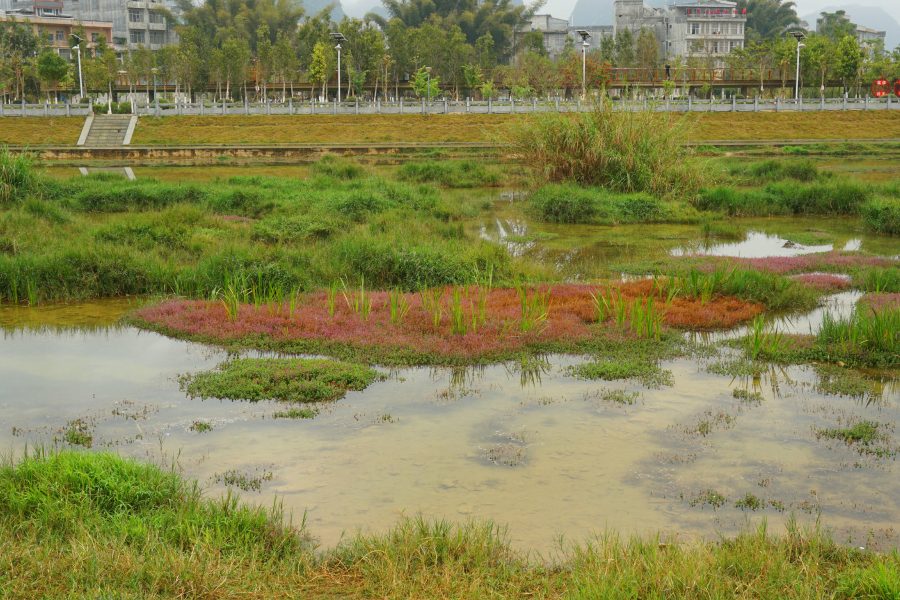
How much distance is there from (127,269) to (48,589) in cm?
722

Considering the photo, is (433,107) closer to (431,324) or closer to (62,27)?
(431,324)

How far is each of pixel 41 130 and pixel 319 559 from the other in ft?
141

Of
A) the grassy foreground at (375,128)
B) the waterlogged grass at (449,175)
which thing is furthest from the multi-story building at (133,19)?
the waterlogged grass at (449,175)

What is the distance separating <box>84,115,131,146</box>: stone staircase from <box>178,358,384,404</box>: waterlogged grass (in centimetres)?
3672

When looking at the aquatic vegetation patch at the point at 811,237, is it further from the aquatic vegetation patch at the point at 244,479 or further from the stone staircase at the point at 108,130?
the stone staircase at the point at 108,130

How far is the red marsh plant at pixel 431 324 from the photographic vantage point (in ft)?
24.7

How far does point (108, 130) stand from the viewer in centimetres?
4184

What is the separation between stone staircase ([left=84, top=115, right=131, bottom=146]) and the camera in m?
39.9

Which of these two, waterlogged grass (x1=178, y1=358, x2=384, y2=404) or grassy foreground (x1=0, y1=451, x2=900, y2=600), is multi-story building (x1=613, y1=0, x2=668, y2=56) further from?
grassy foreground (x1=0, y1=451, x2=900, y2=600)

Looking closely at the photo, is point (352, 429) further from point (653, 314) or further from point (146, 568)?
point (653, 314)

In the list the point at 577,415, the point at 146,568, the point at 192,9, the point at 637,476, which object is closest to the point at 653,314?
the point at 577,415


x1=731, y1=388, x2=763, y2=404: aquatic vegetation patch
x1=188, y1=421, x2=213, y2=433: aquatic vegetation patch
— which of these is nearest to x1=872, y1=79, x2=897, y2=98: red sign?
x1=731, y1=388, x2=763, y2=404: aquatic vegetation patch

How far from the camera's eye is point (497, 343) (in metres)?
7.57

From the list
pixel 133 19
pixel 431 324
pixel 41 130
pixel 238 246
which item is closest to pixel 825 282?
pixel 431 324
